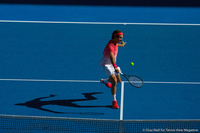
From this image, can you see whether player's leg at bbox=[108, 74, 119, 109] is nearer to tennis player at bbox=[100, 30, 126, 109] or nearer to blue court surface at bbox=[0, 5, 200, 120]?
tennis player at bbox=[100, 30, 126, 109]

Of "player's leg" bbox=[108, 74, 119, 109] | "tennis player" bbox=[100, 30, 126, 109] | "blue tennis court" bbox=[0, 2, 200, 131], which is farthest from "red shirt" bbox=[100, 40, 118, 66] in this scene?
"blue tennis court" bbox=[0, 2, 200, 131]

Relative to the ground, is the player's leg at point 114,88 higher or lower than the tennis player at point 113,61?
lower

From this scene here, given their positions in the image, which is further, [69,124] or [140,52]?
[140,52]

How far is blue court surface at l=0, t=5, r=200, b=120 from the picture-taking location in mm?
11711

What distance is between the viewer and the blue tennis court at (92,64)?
1168 centimetres

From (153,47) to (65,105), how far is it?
532 centimetres

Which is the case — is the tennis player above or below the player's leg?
above

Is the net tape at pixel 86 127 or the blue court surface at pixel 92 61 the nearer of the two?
the net tape at pixel 86 127

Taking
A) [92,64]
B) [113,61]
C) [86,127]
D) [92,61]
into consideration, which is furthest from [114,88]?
[92,61]

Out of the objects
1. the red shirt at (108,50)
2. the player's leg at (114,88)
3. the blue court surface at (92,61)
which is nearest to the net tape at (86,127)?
the blue court surface at (92,61)

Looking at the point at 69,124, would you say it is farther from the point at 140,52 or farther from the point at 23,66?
the point at 140,52

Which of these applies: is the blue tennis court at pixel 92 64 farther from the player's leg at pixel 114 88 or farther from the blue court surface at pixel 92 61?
the player's leg at pixel 114 88

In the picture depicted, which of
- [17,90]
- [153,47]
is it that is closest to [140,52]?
[153,47]

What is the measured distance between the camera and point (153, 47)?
52.3ft
